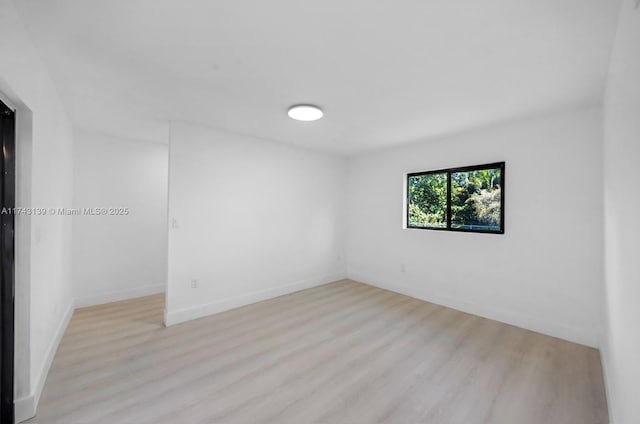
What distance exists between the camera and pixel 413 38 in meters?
1.66

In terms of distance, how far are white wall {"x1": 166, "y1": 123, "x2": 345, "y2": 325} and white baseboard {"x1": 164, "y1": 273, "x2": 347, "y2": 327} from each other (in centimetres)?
1

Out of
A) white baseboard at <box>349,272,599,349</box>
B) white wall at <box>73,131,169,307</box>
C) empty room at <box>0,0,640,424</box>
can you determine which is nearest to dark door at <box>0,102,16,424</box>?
empty room at <box>0,0,640,424</box>

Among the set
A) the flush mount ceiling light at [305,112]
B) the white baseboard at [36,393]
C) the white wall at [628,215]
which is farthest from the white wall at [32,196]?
the white wall at [628,215]

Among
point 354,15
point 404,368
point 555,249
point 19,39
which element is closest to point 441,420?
point 404,368

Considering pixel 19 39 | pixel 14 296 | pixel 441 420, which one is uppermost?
pixel 19 39

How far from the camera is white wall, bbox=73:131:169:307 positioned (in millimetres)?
3672

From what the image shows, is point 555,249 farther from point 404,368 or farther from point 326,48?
point 326,48

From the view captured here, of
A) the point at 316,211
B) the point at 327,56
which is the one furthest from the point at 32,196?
the point at 316,211

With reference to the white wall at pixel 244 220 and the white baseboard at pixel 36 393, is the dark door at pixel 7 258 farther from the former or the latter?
the white wall at pixel 244 220

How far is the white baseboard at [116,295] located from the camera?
3.66 m

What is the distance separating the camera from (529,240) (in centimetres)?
311

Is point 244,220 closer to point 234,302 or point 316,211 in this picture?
point 234,302

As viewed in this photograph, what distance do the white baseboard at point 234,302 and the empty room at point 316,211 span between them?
3cm

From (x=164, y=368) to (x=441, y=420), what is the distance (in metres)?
2.21
